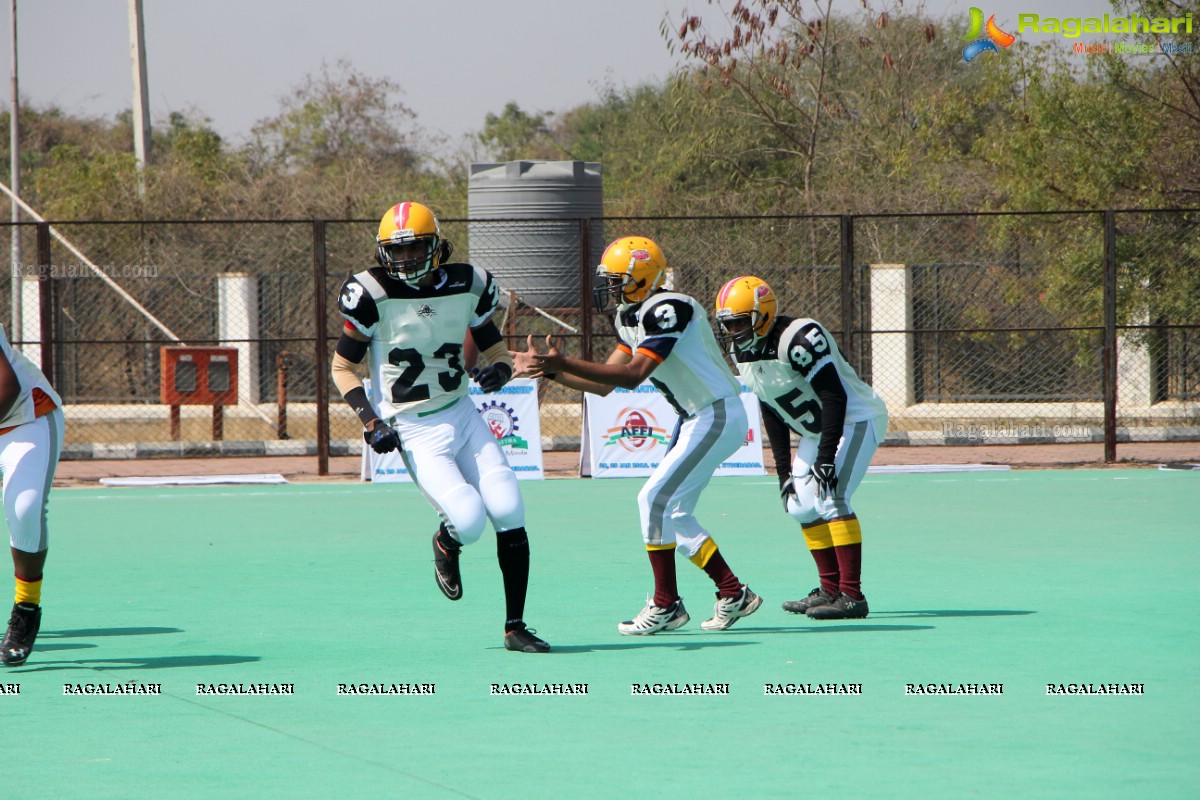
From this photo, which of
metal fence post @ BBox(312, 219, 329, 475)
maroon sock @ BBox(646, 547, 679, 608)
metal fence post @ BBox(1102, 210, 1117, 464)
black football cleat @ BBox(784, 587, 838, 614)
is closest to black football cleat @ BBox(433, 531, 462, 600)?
maroon sock @ BBox(646, 547, 679, 608)

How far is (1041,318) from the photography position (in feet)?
82.0

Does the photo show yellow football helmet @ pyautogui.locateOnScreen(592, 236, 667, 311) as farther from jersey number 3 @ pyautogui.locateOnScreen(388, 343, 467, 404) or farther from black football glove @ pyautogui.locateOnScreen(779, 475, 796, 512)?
black football glove @ pyautogui.locateOnScreen(779, 475, 796, 512)

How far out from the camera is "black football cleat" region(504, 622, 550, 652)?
7.32 meters

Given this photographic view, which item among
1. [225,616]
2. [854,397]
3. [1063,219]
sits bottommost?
[225,616]

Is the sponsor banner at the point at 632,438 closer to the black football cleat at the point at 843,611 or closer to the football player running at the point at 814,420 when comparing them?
the football player running at the point at 814,420

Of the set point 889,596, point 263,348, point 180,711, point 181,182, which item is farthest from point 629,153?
point 180,711

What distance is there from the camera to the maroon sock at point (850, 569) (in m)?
8.37

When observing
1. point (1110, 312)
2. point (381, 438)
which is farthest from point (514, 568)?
point (1110, 312)

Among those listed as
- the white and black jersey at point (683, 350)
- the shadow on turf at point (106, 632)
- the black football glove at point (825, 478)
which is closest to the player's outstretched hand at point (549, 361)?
the white and black jersey at point (683, 350)

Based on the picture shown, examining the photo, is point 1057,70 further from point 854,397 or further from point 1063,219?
point 854,397

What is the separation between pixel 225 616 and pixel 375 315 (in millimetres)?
2236

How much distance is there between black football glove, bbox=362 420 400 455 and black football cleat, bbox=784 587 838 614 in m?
2.50

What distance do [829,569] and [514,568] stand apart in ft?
6.79

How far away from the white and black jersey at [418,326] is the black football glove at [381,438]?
0.29m
